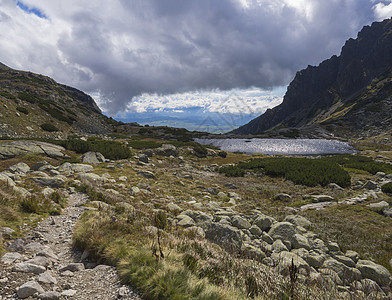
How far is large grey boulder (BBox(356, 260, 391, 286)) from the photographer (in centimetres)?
700

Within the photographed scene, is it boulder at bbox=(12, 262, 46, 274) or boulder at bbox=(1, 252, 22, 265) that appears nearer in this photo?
boulder at bbox=(12, 262, 46, 274)

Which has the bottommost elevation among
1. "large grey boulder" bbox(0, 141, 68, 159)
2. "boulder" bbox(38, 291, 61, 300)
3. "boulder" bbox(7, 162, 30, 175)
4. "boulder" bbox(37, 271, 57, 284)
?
"boulder" bbox(37, 271, 57, 284)

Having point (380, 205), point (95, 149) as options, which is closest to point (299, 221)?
point (380, 205)

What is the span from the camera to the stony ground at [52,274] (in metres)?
3.60

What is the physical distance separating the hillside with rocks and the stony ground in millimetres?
21

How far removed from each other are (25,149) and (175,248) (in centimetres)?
2285

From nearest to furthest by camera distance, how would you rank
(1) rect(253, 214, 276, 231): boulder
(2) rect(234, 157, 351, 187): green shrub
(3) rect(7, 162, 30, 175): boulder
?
(1) rect(253, 214, 276, 231): boulder → (3) rect(7, 162, 30, 175): boulder → (2) rect(234, 157, 351, 187): green shrub

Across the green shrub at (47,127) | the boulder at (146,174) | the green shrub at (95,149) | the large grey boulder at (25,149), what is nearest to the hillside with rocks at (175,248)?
the large grey boulder at (25,149)

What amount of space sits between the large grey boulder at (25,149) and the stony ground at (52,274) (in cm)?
1794

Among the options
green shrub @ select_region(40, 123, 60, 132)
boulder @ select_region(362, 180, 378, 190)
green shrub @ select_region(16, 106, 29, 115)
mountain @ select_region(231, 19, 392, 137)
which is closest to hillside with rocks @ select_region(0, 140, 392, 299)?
boulder @ select_region(362, 180, 378, 190)

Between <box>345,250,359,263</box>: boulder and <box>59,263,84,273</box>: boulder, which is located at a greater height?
<box>59,263,84,273</box>: boulder

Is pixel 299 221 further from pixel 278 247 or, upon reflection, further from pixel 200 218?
pixel 200 218

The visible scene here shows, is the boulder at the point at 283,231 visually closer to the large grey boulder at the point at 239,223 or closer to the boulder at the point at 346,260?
the large grey boulder at the point at 239,223

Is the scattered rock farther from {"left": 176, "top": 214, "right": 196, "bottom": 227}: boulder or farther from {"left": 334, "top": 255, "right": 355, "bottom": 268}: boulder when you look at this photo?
{"left": 176, "top": 214, "right": 196, "bottom": 227}: boulder
